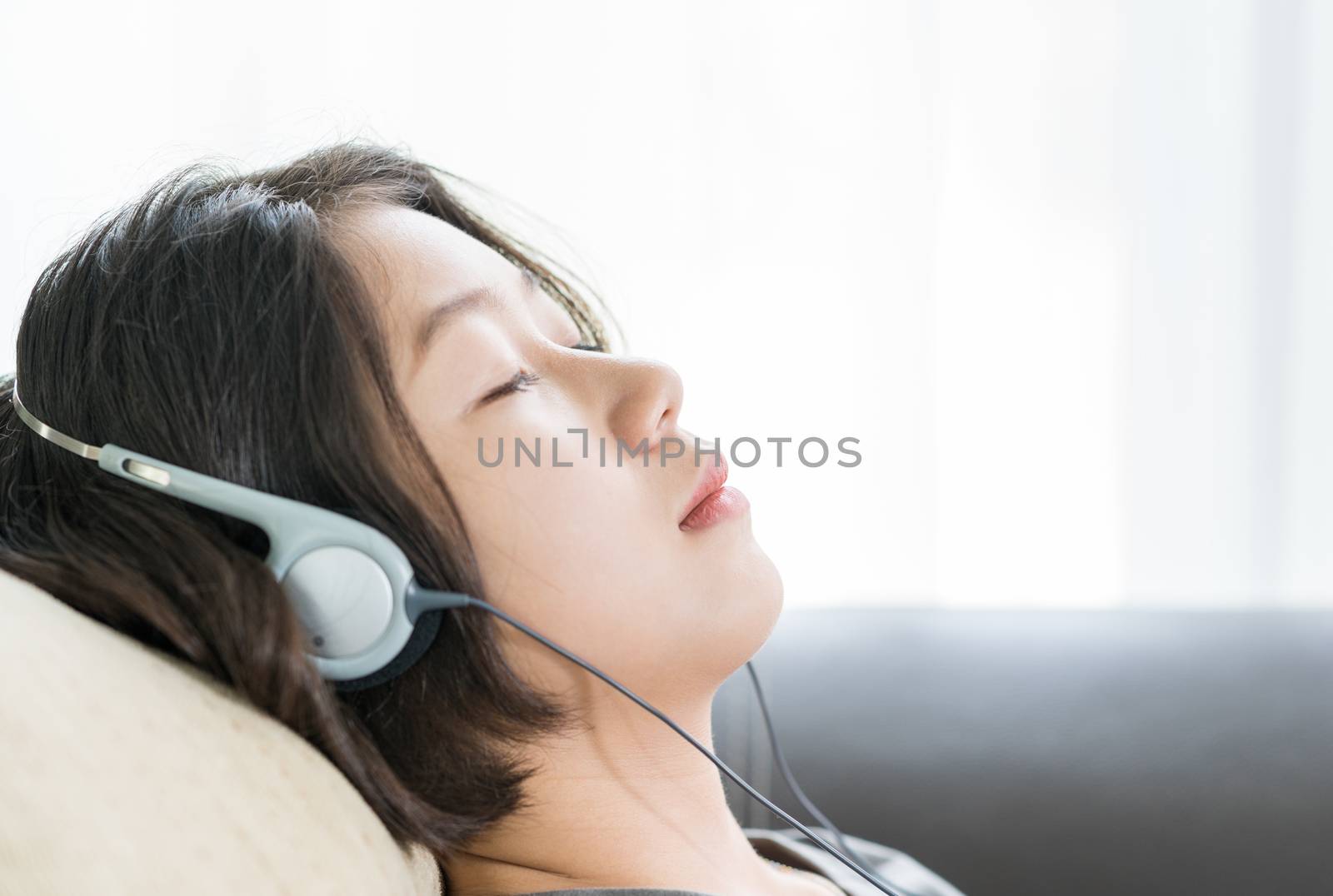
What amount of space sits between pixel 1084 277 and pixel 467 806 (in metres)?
1.25

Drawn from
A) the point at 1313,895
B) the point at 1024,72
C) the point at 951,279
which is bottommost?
the point at 1313,895

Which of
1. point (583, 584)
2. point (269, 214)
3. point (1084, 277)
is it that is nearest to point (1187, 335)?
point (1084, 277)

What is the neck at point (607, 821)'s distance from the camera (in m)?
0.73

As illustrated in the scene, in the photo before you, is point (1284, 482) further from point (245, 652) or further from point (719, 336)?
point (245, 652)

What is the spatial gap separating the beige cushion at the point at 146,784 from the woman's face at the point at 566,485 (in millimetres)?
179

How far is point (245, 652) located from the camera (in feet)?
1.83

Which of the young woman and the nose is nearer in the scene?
the young woman

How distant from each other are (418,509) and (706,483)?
0.23 meters

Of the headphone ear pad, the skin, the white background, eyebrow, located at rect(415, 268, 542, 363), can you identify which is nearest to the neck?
the skin

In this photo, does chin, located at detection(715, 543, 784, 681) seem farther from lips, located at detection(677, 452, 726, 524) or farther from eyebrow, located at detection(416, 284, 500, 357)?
eyebrow, located at detection(416, 284, 500, 357)

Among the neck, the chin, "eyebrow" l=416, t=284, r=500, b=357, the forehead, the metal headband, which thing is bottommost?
the neck

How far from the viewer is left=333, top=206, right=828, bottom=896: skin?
2.24 ft

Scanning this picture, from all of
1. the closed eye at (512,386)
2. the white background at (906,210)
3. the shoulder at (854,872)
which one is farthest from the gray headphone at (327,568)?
the white background at (906,210)

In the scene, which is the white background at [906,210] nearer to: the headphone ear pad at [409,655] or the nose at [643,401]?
the nose at [643,401]
